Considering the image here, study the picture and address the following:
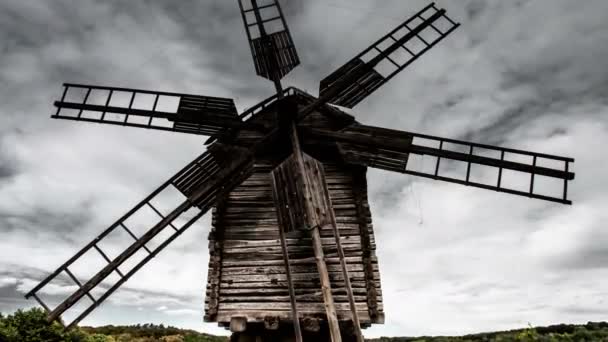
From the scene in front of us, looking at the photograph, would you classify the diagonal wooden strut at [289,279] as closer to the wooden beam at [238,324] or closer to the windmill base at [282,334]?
the windmill base at [282,334]

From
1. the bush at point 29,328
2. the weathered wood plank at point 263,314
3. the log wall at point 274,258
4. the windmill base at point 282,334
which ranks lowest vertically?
the bush at point 29,328

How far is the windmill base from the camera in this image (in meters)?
9.47

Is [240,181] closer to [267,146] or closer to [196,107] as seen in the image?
[267,146]

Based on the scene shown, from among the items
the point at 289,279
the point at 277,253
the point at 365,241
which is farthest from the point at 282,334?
the point at 365,241

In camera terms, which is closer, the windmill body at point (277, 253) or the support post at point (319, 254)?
the support post at point (319, 254)

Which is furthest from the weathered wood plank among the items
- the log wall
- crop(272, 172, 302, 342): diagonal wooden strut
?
crop(272, 172, 302, 342): diagonal wooden strut

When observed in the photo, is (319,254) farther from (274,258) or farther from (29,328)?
(29,328)

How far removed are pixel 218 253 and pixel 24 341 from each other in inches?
214

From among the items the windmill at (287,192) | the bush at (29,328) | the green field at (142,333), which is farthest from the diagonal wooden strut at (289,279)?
the green field at (142,333)

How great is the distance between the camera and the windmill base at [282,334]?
9469 mm

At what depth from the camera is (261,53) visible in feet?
40.3

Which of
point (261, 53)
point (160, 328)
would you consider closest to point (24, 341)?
point (261, 53)

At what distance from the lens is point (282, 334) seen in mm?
9547

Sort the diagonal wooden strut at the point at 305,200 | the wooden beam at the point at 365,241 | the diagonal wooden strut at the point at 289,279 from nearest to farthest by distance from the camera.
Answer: the diagonal wooden strut at the point at 289,279, the diagonal wooden strut at the point at 305,200, the wooden beam at the point at 365,241
